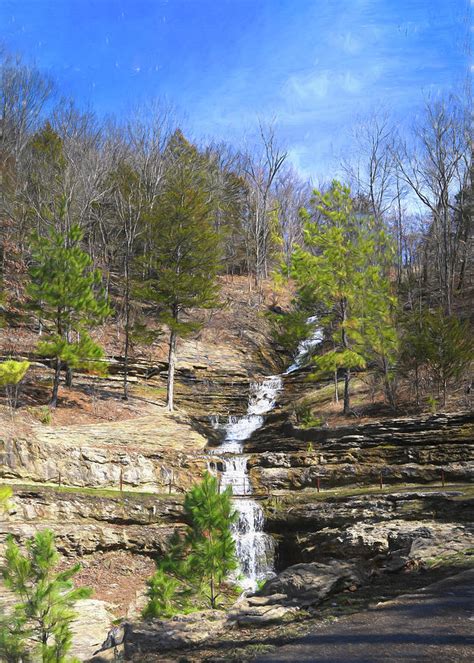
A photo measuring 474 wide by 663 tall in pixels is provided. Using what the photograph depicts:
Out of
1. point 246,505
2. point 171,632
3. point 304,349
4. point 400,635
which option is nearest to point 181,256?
point 304,349

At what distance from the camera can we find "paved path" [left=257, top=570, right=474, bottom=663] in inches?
189

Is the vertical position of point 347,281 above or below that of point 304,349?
above

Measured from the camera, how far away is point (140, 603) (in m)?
11.4

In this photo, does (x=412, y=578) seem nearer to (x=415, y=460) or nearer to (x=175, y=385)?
(x=415, y=460)

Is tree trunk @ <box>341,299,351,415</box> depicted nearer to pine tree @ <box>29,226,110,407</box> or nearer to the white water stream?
the white water stream

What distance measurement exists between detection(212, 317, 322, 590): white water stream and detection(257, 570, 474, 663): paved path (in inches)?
220

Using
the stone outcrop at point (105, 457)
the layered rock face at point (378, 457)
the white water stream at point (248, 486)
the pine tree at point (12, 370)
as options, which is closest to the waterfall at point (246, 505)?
the white water stream at point (248, 486)

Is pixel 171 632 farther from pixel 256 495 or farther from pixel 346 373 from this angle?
pixel 346 373

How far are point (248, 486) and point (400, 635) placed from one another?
13.4m

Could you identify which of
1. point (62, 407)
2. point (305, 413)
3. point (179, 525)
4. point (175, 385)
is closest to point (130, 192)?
point (175, 385)

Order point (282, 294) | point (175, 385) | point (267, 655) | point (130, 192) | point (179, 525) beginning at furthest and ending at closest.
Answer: point (282, 294) → point (130, 192) → point (175, 385) → point (179, 525) → point (267, 655)

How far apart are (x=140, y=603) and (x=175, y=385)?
1702cm

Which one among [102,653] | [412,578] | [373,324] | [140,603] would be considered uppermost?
[373,324]

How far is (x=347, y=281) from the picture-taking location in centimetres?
2272
